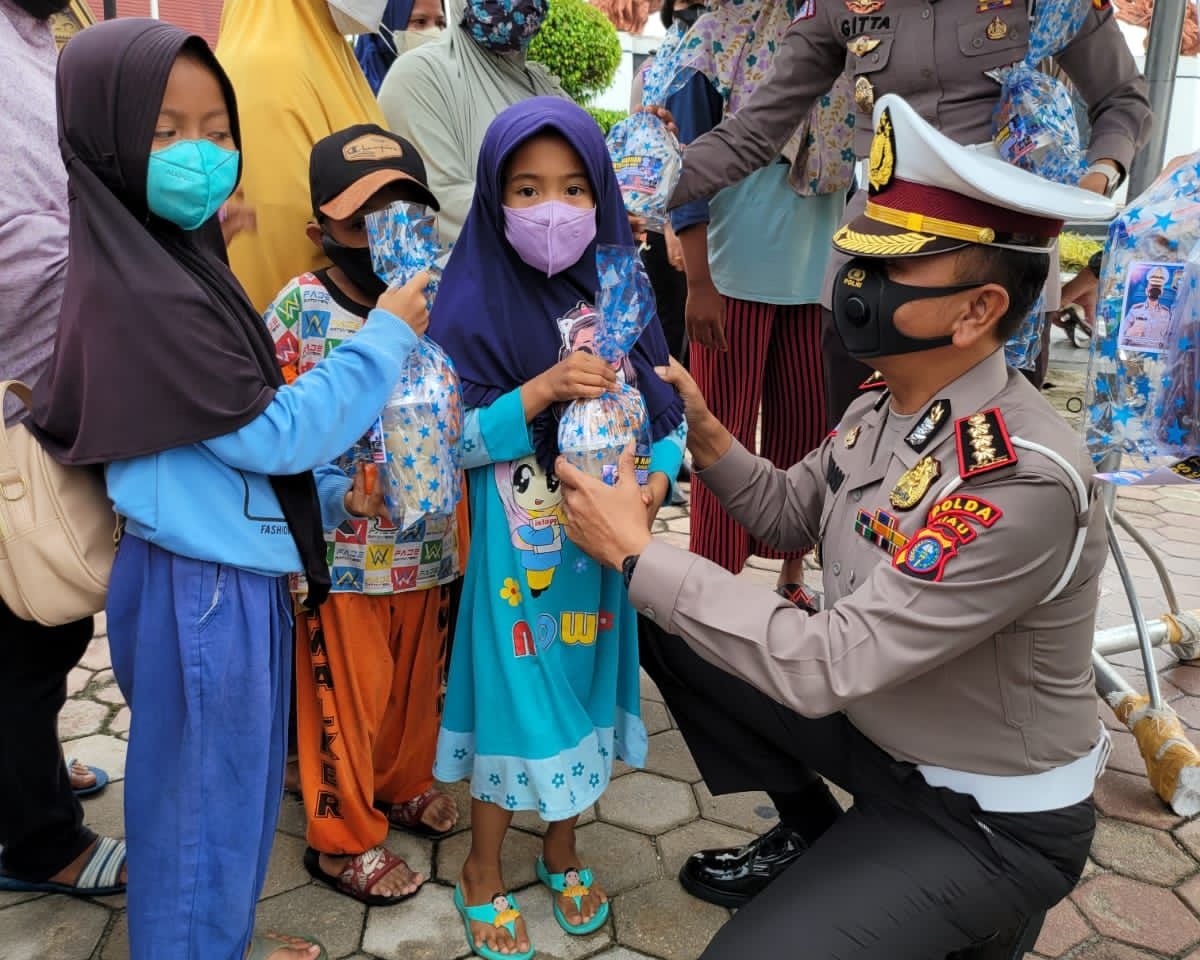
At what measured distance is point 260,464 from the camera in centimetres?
174

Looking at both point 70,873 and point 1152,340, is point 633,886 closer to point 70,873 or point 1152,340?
point 70,873

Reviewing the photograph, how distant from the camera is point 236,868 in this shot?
189 centimetres

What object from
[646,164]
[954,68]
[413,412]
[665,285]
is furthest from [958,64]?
[665,285]

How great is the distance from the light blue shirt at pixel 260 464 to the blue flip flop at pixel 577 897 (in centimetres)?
106

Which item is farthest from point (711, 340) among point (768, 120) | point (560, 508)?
point (560, 508)

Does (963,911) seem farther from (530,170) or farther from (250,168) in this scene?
(250,168)

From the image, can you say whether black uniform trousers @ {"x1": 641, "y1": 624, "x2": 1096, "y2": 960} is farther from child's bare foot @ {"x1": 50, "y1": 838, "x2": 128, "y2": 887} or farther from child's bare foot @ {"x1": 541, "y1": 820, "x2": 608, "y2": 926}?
child's bare foot @ {"x1": 50, "y1": 838, "x2": 128, "y2": 887}

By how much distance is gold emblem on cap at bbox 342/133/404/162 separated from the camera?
2.21 metres

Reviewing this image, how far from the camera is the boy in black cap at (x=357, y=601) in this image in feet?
7.23

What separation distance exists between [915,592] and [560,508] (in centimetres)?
77

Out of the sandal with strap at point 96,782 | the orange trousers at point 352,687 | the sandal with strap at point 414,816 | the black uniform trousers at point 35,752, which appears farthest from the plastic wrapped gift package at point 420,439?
the sandal with strap at point 96,782

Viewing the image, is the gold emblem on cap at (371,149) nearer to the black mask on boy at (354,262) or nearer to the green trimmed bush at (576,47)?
the black mask on boy at (354,262)

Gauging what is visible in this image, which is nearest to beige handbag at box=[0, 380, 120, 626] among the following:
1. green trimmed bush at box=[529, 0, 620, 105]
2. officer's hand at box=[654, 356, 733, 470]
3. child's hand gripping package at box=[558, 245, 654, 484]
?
child's hand gripping package at box=[558, 245, 654, 484]

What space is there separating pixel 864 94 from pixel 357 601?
1953 millimetres
